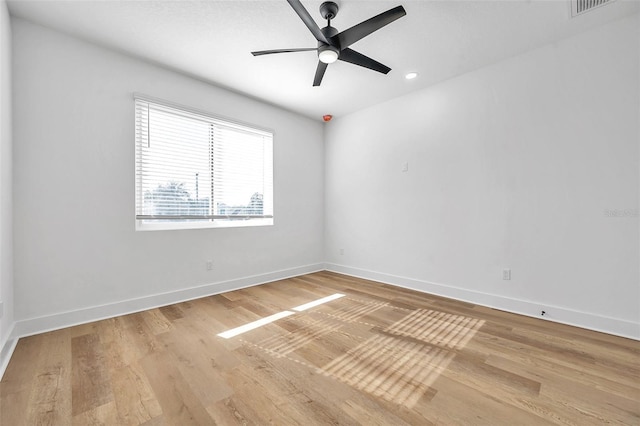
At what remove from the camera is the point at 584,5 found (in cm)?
206

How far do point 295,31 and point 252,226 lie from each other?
244 centimetres

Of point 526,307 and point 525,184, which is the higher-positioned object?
point 525,184

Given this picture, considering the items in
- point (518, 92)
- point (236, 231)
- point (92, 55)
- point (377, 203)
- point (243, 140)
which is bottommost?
point (236, 231)

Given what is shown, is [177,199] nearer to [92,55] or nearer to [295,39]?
[92,55]

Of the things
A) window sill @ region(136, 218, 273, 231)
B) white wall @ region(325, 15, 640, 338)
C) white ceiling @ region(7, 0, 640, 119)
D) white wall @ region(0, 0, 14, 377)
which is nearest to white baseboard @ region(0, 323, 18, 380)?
white wall @ region(0, 0, 14, 377)

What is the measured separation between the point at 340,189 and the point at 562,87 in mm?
2950

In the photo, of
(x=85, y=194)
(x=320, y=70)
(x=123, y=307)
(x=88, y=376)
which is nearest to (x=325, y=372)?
(x=88, y=376)

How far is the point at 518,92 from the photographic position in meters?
2.74

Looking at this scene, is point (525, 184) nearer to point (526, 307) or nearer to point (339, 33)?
point (526, 307)

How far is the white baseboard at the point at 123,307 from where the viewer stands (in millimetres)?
2215

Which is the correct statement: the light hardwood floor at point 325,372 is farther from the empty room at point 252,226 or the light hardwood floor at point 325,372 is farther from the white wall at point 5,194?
the white wall at point 5,194

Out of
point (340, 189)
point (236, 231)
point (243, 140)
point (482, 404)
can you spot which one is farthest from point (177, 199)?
point (482, 404)

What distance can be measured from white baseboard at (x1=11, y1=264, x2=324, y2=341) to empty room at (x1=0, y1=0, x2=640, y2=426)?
18 mm

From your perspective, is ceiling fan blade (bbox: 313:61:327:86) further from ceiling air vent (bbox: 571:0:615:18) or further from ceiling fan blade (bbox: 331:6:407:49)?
ceiling air vent (bbox: 571:0:615:18)
